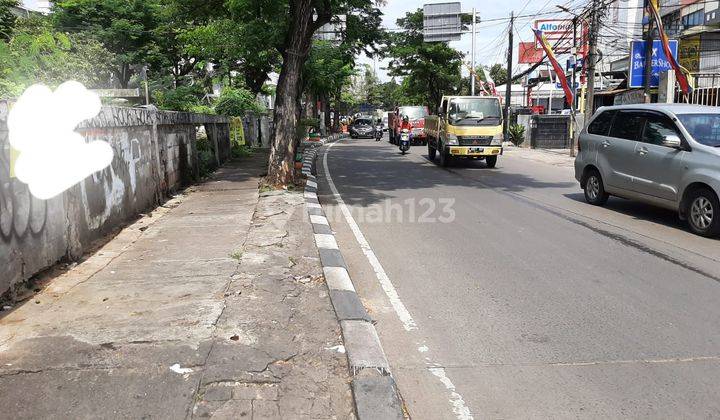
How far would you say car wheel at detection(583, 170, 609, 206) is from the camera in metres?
10.3

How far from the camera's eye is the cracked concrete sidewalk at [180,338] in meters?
3.28

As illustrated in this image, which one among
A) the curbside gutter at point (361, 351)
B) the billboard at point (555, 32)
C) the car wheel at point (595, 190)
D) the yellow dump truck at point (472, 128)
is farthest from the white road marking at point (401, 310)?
the billboard at point (555, 32)

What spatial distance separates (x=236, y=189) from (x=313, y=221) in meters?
3.98

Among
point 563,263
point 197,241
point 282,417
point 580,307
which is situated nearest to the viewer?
point 282,417

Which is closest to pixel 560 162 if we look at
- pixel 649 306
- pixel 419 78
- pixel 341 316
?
pixel 649 306

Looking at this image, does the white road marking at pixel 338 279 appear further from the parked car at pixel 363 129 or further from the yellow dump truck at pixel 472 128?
the parked car at pixel 363 129

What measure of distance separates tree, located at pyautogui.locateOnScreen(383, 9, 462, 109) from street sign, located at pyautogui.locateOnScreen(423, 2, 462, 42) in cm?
993

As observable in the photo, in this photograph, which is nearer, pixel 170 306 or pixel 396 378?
pixel 396 378

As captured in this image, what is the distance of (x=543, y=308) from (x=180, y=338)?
310cm

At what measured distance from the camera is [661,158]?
28.2ft

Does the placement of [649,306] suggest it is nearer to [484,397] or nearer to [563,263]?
[563,263]

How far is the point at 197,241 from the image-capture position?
7.18 metres

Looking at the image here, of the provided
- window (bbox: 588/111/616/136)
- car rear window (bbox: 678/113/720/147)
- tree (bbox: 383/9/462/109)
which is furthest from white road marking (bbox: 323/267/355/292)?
tree (bbox: 383/9/462/109)

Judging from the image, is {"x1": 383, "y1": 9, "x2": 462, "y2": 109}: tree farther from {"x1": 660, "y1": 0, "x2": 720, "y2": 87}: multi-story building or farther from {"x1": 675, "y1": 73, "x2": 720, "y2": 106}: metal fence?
{"x1": 675, "y1": 73, "x2": 720, "y2": 106}: metal fence
